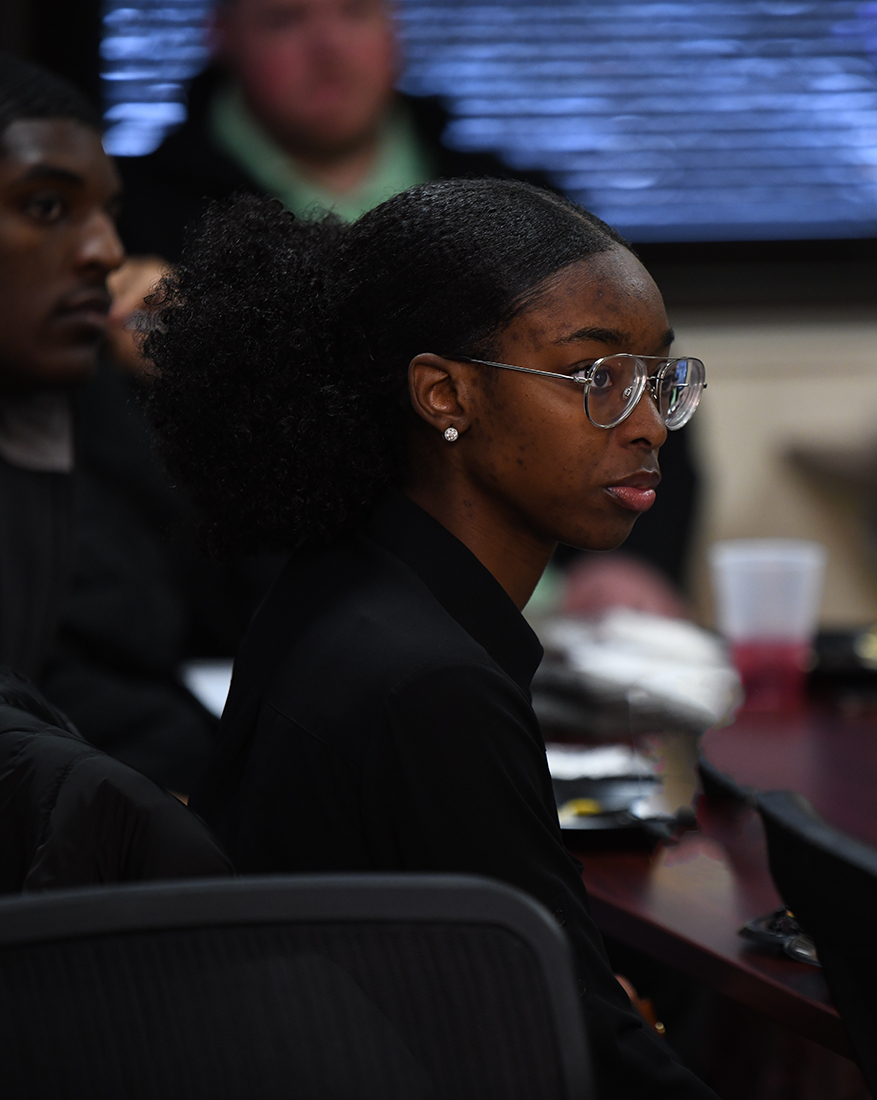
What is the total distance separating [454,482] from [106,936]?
45 cm

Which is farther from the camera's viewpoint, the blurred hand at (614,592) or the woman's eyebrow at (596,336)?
the blurred hand at (614,592)

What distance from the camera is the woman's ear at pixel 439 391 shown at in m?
0.86

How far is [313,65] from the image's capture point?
2553mm

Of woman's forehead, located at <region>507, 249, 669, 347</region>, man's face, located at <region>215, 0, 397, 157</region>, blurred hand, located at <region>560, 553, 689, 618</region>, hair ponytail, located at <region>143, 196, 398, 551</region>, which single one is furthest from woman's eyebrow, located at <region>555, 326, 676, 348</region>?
man's face, located at <region>215, 0, 397, 157</region>

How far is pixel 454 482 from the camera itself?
2.94 feet

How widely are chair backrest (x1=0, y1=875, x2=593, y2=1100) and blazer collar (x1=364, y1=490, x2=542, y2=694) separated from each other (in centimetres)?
34

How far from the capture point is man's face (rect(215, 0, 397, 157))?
253 cm

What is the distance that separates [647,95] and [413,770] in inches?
89.1

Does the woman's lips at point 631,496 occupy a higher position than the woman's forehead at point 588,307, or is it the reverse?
the woman's forehead at point 588,307

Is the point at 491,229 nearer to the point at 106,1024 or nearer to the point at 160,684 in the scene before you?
the point at 106,1024

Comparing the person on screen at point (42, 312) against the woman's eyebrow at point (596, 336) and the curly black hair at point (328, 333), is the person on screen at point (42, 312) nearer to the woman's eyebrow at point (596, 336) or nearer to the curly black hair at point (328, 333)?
the curly black hair at point (328, 333)

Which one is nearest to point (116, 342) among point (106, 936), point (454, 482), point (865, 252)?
point (454, 482)

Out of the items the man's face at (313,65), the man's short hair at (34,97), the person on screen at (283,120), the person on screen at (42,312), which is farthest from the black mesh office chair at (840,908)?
the man's face at (313,65)

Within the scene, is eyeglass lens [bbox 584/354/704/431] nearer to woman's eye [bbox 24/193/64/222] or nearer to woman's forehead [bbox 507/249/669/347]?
woman's forehead [bbox 507/249/669/347]
